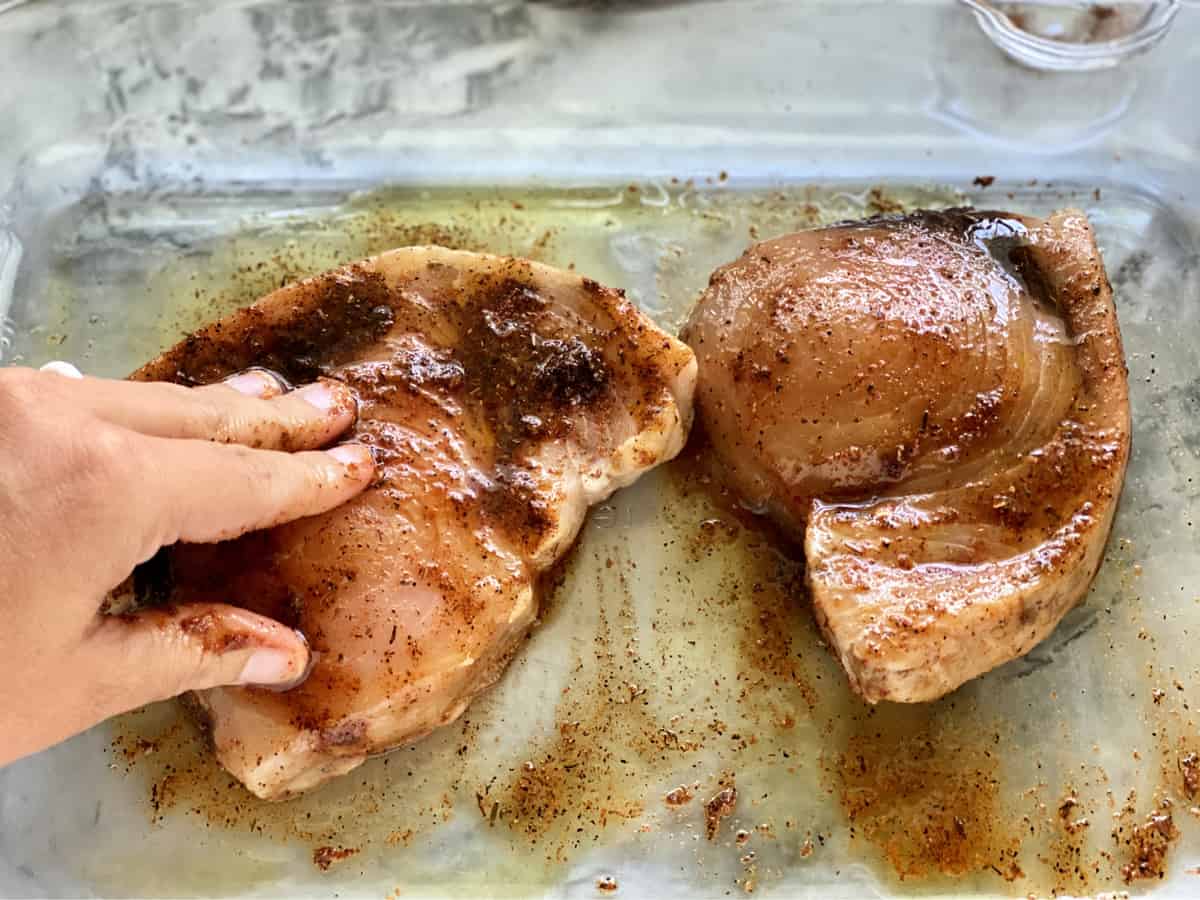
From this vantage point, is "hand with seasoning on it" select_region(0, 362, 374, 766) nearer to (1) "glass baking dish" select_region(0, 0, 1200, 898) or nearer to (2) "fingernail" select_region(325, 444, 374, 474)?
(2) "fingernail" select_region(325, 444, 374, 474)

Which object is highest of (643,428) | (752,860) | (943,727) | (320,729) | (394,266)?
(394,266)

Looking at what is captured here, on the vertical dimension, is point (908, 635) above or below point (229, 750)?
above

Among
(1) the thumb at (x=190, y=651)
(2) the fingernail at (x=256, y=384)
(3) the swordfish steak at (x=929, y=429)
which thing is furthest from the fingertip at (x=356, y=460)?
(3) the swordfish steak at (x=929, y=429)

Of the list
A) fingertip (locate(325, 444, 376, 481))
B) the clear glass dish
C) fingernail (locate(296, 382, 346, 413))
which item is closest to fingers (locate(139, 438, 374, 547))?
fingertip (locate(325, 444, 376, 481))

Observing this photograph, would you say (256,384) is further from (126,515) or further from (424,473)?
(126,515)

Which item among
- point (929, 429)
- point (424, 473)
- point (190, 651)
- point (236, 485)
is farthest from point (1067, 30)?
point (190, 651)

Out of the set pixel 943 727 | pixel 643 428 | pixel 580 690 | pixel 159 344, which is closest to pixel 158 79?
pixel 159 344

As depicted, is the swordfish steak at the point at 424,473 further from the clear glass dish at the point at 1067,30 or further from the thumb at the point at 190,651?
the clear glass dish at the point at 1067,30

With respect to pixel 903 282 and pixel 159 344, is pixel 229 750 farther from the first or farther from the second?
pixel 903 282
